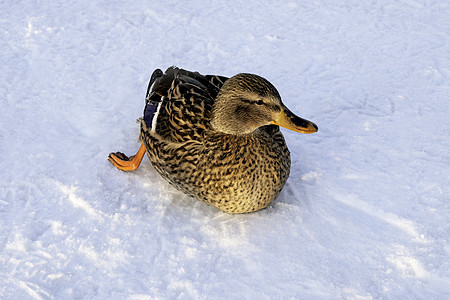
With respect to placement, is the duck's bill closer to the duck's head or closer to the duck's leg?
the duck's head

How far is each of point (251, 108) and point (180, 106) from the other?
0.52 meters

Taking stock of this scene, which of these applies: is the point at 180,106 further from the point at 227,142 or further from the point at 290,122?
the point at 290,122

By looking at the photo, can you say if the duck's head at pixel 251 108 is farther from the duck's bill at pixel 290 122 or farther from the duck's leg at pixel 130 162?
the duck's leg at pixel 130 162

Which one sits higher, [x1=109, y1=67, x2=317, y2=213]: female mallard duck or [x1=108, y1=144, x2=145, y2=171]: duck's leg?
[x1=109, y1=67, x2=317, y2=213]: female mallard duck

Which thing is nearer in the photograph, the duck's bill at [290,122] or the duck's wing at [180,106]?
the duck's bill at [290,122]

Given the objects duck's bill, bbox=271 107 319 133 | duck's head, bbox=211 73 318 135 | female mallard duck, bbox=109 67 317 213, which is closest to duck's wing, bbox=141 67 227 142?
female mallard duck, bbox=109 67 317 213

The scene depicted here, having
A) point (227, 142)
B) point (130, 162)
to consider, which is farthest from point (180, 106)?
point (130, 162)

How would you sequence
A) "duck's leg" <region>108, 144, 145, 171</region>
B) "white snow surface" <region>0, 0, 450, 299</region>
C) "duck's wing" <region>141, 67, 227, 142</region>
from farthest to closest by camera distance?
"duck's leg" <region>108, 144, 145, 171</region>, "duck's wing" <region>141, 67, 227, 142</region>, "white snow surface" <region>0, 0, 450, 299</region>

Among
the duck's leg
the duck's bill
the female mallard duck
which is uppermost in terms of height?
the duck's bill

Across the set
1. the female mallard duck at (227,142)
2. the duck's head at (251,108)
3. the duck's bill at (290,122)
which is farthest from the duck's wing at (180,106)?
the duck's bill at (290,122)

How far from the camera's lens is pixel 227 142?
340 cm

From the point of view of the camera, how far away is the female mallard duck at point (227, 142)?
330 centimetres

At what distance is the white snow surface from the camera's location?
10.6 ft

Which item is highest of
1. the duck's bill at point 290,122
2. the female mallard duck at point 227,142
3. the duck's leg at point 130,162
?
the duck's bill at point 290,122
